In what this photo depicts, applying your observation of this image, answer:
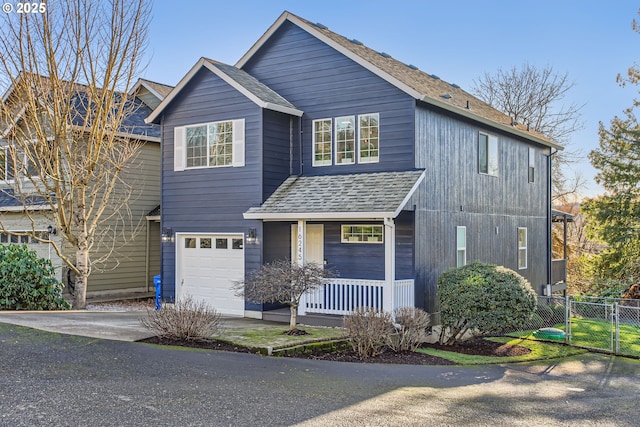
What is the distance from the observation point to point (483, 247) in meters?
17.5

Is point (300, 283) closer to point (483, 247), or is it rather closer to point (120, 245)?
point (483, 247)

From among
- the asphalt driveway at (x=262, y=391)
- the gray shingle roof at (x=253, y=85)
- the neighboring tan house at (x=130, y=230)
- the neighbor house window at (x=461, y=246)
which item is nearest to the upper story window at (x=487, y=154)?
the neighbor house window at (x=461, y=246)

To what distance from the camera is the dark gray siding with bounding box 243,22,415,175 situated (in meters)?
14.5

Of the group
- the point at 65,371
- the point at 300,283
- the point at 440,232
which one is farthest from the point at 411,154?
the point at 65,371

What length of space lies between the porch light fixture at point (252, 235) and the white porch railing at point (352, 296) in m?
1.92

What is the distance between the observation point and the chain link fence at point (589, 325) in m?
13.6

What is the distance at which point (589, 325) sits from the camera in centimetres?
1772

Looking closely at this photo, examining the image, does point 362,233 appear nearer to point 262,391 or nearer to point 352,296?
point 352,296

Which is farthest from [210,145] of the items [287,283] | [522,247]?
[522,247]

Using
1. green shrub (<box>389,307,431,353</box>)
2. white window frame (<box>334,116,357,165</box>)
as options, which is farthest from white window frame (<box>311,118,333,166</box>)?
green shrub (<box>389,307,431,353</box>)

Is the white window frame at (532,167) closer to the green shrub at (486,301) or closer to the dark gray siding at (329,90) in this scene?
the dark gray siding at (329,90)

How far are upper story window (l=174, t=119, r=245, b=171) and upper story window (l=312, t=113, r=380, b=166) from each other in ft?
6.48

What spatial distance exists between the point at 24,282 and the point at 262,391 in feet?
33.2

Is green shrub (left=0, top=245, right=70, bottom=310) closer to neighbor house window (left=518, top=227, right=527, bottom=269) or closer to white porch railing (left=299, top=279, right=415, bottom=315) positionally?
white porch railing (left=299, top=279, right=415, bottom=315)
